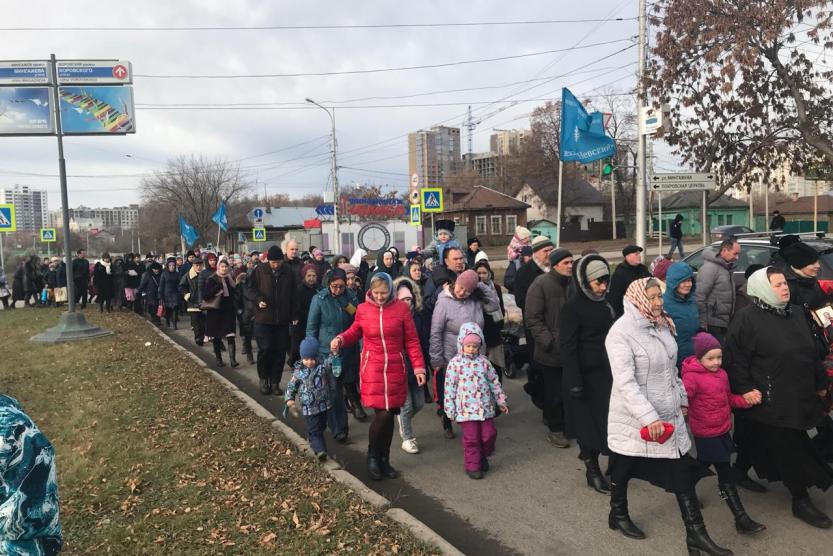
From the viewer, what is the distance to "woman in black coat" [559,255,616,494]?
4402mm

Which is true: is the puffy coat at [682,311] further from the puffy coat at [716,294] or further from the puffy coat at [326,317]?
the puffy coat at [326,317]

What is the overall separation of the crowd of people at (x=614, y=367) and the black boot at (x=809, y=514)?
0.01 metres

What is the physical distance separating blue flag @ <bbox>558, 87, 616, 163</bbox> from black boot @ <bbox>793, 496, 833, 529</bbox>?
955cm

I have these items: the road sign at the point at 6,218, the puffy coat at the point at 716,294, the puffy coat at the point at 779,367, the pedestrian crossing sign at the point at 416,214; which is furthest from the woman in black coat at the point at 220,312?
the road sign at the point at 6,218

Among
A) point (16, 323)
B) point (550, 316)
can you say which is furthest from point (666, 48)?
point (16, 323)

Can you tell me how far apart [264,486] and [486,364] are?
2116 millimetres

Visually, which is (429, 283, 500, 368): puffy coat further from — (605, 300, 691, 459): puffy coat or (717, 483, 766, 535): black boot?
(717, 483, 766, 535): black boot

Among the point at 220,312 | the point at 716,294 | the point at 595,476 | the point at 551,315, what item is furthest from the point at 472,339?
the point at 220,312

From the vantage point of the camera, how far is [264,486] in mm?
4875

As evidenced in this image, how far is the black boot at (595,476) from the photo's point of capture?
4.78m

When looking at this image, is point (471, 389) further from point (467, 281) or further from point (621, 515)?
point (621, 515)

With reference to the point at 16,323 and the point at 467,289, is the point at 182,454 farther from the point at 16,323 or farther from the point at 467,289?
the point at 16,323

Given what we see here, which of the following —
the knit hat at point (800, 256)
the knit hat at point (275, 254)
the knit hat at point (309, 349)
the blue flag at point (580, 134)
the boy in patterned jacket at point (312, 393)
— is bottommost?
the boy in patterned jacket at point (312, 393)

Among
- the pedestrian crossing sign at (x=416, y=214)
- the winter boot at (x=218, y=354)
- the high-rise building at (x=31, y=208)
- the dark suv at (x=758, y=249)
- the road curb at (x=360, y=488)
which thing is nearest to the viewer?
the road curb at (x=360, y=488)
